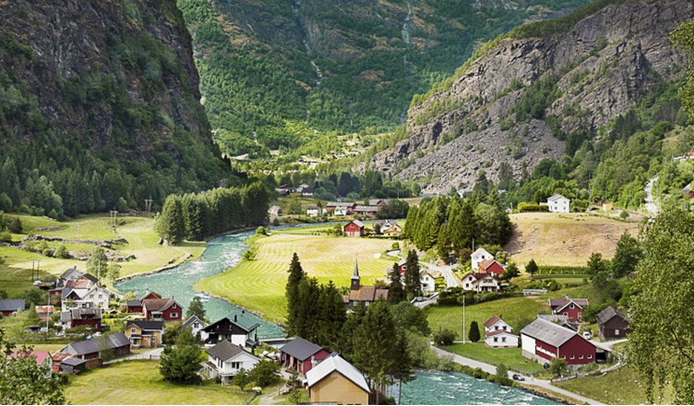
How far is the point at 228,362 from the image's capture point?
57.7 metres

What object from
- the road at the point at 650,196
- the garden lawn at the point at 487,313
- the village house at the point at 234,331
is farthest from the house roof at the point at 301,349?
the road at the point at 650,196

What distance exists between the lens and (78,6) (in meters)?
198

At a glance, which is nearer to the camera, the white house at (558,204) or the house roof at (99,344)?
the house roof at (99,344)

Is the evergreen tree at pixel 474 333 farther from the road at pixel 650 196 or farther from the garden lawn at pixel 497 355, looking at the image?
the road at pixel 650 196

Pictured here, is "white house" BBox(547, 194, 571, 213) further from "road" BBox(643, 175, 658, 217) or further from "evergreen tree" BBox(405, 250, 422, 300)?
"evergreen tree" BBox(405, 250, 422, 300)

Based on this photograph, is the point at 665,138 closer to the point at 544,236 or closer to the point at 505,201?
the point at 505,201

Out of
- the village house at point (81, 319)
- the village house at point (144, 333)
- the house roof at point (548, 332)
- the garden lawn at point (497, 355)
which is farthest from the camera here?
the village house at point (81, 319)

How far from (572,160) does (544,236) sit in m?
95.5

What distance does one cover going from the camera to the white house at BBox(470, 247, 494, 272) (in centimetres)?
9594

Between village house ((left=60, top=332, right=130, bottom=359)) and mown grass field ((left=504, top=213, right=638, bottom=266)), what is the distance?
50604mm

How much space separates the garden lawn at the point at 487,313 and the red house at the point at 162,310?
24369 mm

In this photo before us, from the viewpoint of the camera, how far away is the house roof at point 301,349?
189 ft

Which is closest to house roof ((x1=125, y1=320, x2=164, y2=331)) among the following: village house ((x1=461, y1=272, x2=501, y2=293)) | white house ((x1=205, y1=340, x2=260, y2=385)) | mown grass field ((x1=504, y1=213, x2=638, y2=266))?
white house ((x1=205, y1=340, x2=260, y2=385))

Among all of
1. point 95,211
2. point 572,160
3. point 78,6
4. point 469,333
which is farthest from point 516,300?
point 78,6
